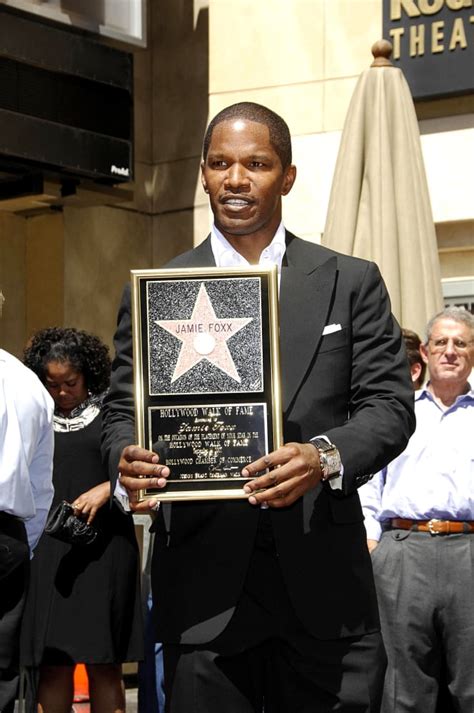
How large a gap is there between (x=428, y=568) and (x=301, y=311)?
286 cm

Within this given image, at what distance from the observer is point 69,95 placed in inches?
381

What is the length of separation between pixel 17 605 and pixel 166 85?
7.91 meters

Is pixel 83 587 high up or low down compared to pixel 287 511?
down

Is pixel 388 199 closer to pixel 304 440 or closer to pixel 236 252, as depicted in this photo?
pixel 236 252

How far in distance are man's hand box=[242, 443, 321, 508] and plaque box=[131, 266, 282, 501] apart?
0.29ft

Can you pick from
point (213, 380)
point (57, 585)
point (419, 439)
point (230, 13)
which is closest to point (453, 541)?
point (419, 439)

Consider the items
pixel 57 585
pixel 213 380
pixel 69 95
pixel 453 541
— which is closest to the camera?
pixel 213 380

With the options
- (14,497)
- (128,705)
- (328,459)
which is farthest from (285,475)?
(128,705)

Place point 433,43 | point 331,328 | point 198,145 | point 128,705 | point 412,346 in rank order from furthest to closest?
1. point 198,145
2. point 433,43
3. point 128,705
4. point 412,346
5. point 331,328

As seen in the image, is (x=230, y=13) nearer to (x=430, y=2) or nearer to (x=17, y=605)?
(x=430, y=2)

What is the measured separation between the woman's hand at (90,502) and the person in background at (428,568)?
44.8 inches

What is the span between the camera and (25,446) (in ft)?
14.4

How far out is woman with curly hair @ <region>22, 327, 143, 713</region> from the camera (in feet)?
20.3

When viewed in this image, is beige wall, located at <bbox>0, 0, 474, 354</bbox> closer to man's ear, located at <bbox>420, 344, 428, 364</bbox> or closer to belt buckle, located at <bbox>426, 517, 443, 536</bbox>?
man's ear, located at <bbox>420, 344, 428, 364</bbox>
